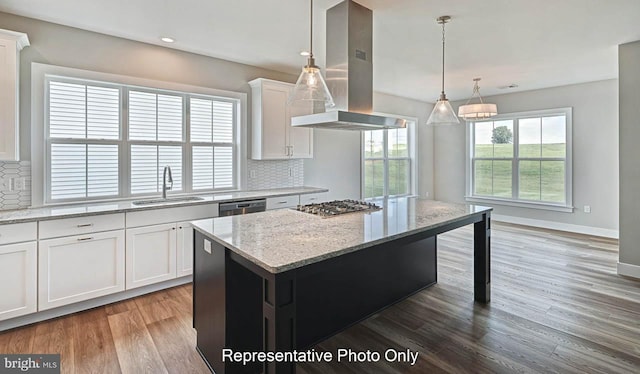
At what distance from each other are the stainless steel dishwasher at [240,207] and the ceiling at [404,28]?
1.79 meters

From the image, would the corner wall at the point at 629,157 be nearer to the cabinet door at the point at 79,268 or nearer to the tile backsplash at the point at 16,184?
the cabinet door at the point at 79,268

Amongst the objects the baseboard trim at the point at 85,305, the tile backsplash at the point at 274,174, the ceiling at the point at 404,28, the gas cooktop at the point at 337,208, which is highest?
the ceiling at the point at 404,28

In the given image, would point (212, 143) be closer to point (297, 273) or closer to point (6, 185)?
point (6, 185)

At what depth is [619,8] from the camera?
9.27ft

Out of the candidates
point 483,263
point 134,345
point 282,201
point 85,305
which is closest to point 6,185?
point 85,305

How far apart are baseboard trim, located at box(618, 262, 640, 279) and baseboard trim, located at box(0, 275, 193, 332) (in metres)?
4.87

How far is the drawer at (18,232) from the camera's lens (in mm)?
2434

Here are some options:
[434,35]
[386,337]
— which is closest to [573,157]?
[434,35]

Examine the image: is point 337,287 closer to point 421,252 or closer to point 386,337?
point 386,337

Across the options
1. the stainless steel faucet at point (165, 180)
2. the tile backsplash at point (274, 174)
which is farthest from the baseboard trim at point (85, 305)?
the tile backsplash at point (274, 174)

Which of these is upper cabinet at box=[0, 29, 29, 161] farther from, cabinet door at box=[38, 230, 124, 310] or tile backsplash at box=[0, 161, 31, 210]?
cabinet door at box=[38, 230, 124, 310]

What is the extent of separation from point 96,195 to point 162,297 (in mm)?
1271

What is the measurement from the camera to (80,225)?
109 inches

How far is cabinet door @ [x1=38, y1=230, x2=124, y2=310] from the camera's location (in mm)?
2635
